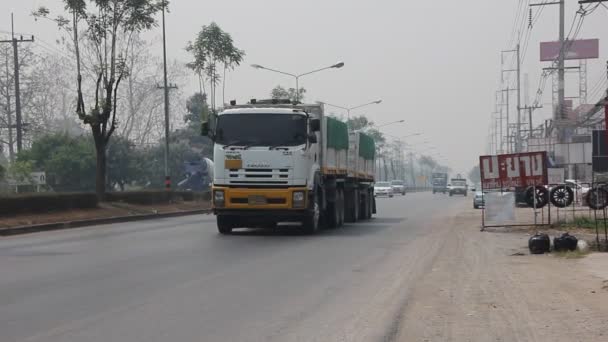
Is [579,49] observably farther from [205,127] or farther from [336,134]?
[205,127]

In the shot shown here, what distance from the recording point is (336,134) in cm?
2627

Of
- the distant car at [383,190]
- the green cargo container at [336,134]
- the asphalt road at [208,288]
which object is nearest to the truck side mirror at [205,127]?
the asphalt road at [208,288]

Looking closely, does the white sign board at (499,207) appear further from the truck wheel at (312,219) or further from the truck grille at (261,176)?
the truck grille at (261,176)

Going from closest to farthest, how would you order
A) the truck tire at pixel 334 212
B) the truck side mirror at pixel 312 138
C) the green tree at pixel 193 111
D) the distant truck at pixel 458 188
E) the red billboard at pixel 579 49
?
1. the truck side mirror at pixel 312 138
2. the truck tire at pixel 334 212
3. the green tree at pixel 193 111
4. the distant truck at pixel 458 188
5. the red billboard at pixel 579 49

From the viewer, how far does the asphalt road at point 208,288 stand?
27.7ft

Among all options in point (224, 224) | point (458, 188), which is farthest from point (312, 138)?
point (458, 188)

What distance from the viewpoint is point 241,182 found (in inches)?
873

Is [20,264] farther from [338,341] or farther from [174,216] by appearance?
[174,216]

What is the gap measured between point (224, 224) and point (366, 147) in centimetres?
1100

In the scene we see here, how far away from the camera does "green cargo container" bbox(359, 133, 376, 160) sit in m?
32.1

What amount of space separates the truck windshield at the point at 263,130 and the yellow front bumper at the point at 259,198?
46.0 inches

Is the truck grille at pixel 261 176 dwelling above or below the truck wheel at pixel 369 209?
above

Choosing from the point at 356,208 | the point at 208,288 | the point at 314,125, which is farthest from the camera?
the point at 356,208

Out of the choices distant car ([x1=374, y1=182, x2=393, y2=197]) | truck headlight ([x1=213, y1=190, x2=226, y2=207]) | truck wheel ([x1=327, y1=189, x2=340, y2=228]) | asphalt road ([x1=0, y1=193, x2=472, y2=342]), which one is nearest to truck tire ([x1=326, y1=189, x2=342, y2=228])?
truck wheel ([x1=327, y1=189, x2=340, y2=228])
